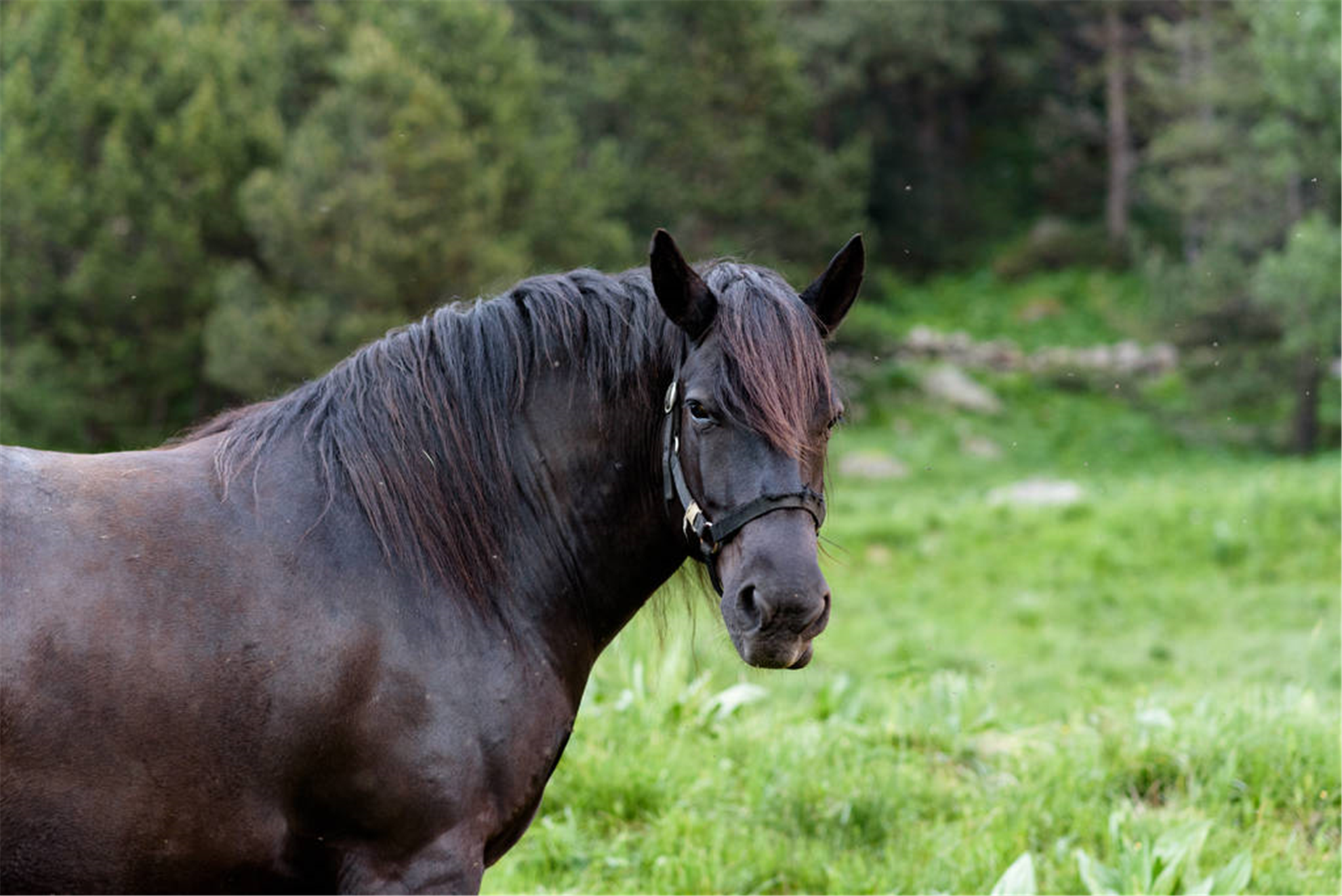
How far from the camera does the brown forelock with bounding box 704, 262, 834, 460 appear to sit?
2883 millimetres

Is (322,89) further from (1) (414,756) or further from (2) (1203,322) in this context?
(1) (414,756)

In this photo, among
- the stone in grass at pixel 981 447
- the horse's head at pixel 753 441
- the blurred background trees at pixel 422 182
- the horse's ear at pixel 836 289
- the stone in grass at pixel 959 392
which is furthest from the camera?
the stone in grass at pixel 959 392

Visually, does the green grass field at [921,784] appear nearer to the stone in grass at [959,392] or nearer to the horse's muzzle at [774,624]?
the horse's muzzle at [774,624]

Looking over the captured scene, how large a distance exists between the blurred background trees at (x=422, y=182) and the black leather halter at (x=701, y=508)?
1042 centimetres

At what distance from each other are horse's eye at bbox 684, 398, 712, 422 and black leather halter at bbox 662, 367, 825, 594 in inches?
2.3

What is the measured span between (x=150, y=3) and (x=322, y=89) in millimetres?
3807

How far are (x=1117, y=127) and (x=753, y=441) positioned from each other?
Answer: 3410 cm

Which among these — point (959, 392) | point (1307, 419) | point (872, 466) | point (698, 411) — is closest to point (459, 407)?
point (698, 411)

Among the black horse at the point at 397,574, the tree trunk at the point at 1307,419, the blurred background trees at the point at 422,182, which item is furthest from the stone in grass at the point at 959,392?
the black horse at the point at 397,574

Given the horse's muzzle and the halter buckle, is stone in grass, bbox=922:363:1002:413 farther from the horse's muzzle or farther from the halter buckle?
the horse's muzzle

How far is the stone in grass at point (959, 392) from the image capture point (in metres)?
25.5

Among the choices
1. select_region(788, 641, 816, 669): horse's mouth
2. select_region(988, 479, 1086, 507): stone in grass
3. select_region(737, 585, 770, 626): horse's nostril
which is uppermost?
select_region(737, 585, 770, 626): horse's nostril

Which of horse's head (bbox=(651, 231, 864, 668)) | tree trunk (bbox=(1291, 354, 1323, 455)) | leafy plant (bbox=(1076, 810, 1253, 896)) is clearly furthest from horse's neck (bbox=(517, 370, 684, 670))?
tree trunk (bbox=(1291, 354, 1323, 455))

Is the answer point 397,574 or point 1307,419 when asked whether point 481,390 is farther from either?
point 1307,419
